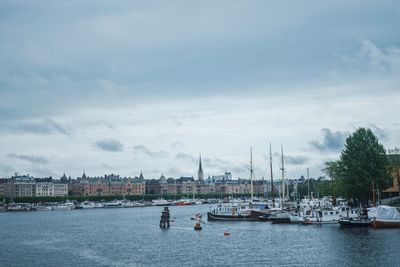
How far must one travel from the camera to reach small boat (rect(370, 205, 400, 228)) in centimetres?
9681

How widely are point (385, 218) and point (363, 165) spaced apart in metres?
22.4

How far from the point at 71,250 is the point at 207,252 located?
20.3m

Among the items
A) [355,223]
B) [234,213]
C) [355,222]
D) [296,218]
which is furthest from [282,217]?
[355,222]

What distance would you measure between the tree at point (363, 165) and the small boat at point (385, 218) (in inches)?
664

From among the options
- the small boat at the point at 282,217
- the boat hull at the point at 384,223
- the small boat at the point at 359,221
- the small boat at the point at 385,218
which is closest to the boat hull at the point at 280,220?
the small boat at the point at 282,217

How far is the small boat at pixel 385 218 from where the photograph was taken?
318 ft

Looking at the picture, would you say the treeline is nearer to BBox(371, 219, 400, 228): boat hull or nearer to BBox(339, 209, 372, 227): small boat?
BBox(339, 209, 372, 227): small boat

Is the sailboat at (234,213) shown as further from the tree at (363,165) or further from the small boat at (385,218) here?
the small boat at (385,218)

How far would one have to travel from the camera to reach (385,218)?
96.9m

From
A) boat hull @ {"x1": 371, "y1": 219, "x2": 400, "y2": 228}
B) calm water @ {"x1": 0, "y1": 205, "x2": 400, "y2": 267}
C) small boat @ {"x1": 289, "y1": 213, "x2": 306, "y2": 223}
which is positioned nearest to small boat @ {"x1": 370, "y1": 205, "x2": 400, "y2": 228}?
boat hull @ {"x1": 371, "y1": 219, "x2": 400, "y2": 228}

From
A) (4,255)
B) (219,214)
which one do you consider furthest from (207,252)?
(219,214)

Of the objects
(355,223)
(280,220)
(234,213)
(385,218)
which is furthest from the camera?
(234,213)

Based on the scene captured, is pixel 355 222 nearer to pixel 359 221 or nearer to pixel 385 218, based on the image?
pixel 359 221

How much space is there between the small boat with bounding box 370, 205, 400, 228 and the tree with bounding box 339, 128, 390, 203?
16.9 meters
